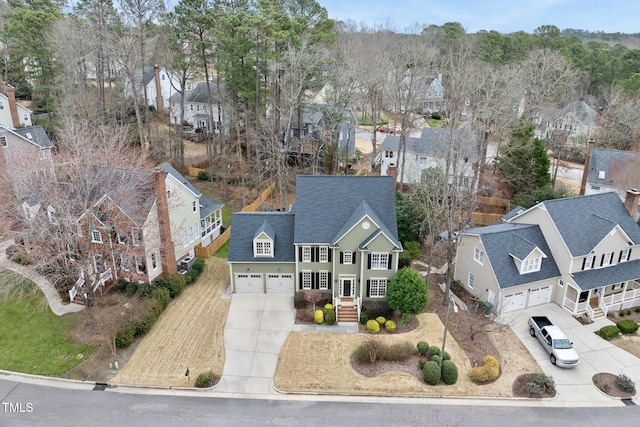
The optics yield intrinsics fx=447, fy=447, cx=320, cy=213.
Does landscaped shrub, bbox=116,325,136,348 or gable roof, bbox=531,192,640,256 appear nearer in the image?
landscaped shrub, bbox=116,325,136,348

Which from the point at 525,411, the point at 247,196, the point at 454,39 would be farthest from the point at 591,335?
the point at 454,39

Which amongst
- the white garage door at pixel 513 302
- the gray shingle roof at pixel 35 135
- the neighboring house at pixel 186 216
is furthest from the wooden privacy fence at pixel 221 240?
the gray shingle roof at pixel 35 135

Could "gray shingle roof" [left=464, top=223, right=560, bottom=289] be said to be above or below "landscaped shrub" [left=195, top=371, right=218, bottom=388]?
above

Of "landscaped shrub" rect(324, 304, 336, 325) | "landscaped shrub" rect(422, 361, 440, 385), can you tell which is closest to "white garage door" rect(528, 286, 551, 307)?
"landscaped shrub" rect(422, 361, 440, 385)

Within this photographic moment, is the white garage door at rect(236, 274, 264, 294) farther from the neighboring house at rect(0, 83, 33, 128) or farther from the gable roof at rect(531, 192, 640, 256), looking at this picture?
the neighboring house at rect(0, 83, 33, 128)

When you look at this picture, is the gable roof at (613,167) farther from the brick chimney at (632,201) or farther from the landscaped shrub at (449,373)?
the landscaped shrub at (449,373)

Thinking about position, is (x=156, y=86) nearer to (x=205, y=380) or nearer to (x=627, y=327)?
(x=205, y=380)
